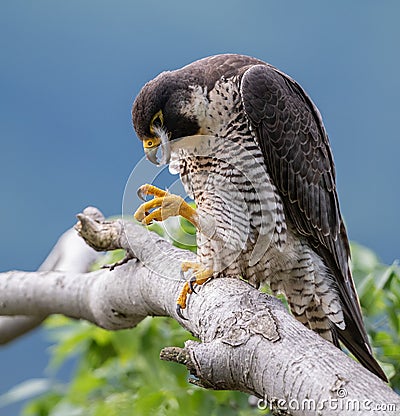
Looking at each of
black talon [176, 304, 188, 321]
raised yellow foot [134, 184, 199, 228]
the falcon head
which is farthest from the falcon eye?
black talon [176, 304, 188, 321]

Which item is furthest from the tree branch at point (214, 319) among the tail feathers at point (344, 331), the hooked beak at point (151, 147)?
the tail feathers at point (344, 331)

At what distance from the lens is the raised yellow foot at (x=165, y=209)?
1973mm

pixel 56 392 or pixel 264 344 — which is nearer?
pixel 264 344

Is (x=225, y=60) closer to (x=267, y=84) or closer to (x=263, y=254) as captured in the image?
(x=267, y=84)

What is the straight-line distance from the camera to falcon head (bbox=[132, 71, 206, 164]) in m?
1.92

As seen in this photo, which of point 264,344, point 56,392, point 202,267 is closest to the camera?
point 264,344

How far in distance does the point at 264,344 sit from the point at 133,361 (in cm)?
111

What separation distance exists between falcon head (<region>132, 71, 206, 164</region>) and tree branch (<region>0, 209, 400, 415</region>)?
35 centimetres

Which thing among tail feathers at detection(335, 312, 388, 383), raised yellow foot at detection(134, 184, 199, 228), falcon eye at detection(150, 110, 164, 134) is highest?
falcon eye at detection(150, 110, 164, 134)

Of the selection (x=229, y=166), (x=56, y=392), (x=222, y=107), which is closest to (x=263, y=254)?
(x=229, y=166)

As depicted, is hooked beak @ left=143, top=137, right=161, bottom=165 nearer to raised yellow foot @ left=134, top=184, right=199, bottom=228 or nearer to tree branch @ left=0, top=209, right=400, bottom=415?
raised yellow foot @ left=134, top=184, right=199, bottom=228

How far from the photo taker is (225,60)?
82.6 inches

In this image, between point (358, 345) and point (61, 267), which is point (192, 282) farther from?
point (61, 267)

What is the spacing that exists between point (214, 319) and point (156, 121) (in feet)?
2.08
